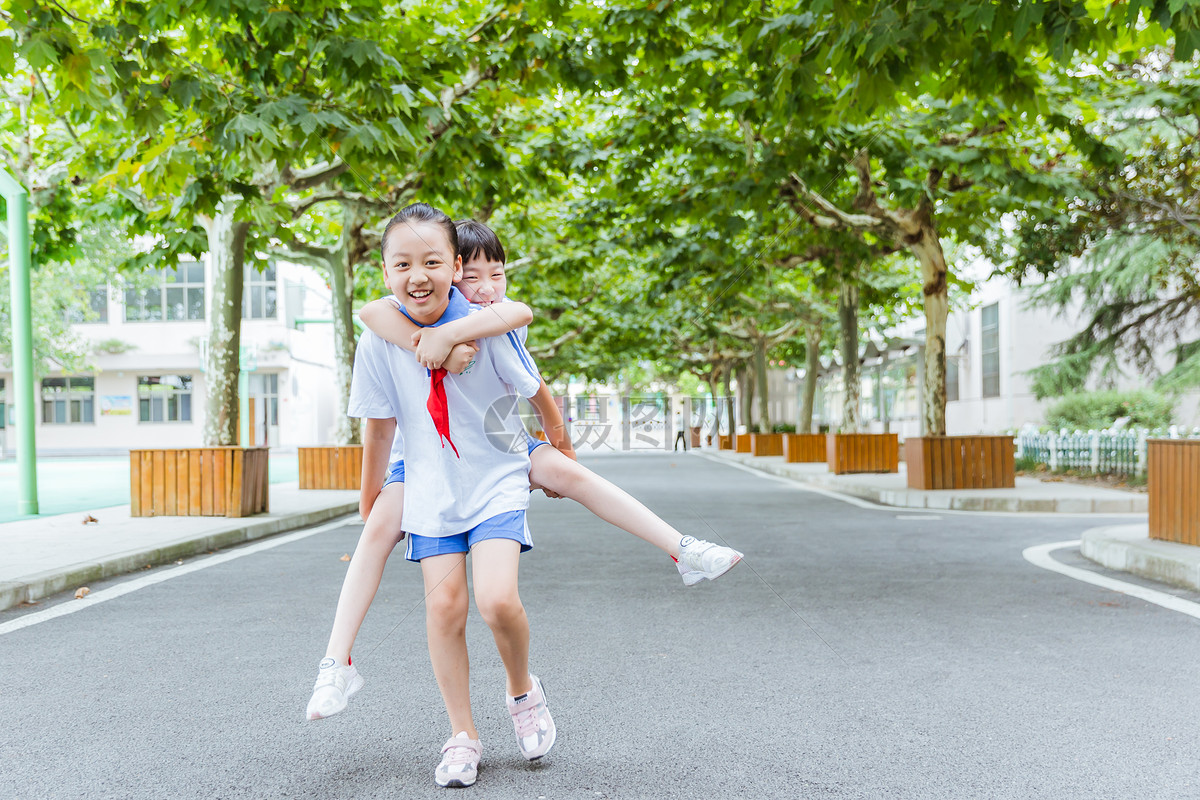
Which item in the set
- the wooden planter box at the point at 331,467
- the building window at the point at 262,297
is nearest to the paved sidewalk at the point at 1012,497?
the wooden planter box at the point at 331,467

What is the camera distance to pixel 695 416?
3.02m

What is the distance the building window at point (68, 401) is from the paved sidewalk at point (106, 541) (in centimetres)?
3620

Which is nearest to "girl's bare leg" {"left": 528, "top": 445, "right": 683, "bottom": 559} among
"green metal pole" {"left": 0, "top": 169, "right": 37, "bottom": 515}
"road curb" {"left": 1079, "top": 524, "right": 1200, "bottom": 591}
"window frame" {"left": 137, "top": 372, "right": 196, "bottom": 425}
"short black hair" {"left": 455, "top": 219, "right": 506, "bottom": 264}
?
"short black hair" {"left": 455, "top": 219, "right": 506, "bottom": 264}

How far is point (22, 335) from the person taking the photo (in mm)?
11234

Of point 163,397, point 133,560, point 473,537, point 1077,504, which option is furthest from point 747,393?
point 473,537

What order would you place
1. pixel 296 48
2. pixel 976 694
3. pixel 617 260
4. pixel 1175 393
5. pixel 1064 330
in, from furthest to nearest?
pixel 1064 330 → pixel 617 260 → pixel 1175 393 → pixel 296 48 → pixel 976 694

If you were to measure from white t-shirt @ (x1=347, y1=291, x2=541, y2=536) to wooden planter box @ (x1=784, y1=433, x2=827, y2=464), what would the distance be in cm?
2352

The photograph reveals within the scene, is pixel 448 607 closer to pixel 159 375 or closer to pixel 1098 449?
pixel 1098 449

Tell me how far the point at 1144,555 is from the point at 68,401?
45990mm

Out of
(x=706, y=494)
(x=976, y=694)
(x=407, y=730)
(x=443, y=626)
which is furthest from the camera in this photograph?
(x=706, y=494)

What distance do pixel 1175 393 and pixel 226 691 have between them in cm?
1781

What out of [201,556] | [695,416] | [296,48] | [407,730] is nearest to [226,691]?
[407,730]

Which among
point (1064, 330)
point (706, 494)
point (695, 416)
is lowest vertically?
point (706, 494)

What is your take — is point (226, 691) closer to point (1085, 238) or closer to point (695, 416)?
point (695, 416)
